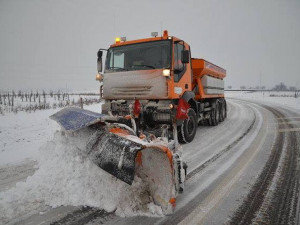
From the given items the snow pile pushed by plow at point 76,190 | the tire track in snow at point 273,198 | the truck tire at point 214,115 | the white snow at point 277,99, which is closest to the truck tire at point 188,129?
the tire track in snow at point 273,198

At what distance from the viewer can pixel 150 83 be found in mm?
5559

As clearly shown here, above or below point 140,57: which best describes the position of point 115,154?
below

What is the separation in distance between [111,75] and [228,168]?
379cm

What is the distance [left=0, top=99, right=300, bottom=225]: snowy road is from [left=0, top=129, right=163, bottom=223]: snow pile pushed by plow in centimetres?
11

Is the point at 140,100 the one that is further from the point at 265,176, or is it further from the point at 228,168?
the point at 265,176

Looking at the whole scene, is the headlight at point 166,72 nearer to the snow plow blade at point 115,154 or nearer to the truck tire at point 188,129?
the truck tire at point 188,129

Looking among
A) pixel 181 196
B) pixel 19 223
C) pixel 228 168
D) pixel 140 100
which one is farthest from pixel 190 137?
pixel 19 223

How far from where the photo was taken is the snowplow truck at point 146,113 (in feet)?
8.73

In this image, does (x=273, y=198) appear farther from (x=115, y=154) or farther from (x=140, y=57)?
(x=140, y=57)

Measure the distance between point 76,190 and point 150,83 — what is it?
3330mm

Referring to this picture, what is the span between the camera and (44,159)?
11.1 feet

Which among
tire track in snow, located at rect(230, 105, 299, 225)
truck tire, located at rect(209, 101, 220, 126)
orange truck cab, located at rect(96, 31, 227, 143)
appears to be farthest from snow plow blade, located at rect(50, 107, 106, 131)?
truck tire, located at rect(209, 101, 220, 126)

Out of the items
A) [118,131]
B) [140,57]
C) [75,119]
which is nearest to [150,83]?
[140,57]

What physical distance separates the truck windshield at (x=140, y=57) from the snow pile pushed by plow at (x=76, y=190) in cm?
307
